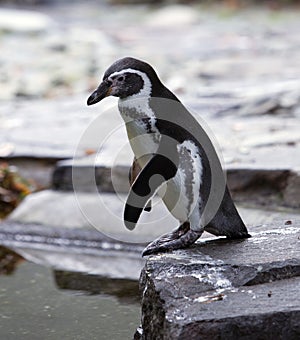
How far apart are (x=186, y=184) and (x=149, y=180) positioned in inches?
5.5

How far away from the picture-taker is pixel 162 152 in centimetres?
300

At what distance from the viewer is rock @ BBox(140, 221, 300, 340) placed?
8.71 ft

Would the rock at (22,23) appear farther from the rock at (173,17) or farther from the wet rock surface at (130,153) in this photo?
the rock at (173,17)

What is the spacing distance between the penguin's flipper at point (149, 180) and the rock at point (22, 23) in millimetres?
9054

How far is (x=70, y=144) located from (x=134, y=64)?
10.6ft

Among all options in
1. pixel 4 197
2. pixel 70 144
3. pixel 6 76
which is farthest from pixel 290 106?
pixel 6 76

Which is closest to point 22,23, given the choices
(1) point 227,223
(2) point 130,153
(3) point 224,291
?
(2) point 130,153

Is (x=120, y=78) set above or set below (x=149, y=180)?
above

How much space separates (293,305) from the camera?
8.78ft

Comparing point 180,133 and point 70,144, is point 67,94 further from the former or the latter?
point 180,133

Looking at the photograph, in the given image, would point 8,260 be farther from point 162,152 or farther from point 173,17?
point 173,17

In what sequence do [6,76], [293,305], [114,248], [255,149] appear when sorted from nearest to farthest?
[293,305] → [114,248] → [255,149] → [6,76]

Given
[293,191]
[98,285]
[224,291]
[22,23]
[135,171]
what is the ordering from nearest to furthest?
[224,291]
[135,171]
[98,285]
[293,191]
[22,23]

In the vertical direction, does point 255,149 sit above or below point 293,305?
below
